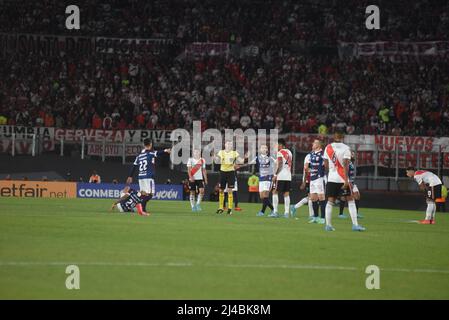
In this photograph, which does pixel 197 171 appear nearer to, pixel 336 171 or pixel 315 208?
pixel 315 208

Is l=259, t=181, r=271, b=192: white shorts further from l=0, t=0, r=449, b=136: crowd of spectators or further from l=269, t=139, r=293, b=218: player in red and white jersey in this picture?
l=0, t=0, r=449, b=136: crowd of spectators

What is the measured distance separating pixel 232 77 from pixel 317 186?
24.2 metres

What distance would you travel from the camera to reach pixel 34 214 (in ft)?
77.2

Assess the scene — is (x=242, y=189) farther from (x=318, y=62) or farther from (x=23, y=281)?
(x=23, y=281)

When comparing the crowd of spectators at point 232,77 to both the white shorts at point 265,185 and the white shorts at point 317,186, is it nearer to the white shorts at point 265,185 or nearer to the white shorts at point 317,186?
the white shorts at point 265,185

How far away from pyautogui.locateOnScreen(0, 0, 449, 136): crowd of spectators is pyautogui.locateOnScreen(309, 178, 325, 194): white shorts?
1644cm

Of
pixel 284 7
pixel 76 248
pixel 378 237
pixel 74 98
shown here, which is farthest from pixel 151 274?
pixel 284 7

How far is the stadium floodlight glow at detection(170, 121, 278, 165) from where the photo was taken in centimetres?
3938

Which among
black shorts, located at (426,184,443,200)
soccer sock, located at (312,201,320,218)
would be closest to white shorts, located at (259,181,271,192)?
soccer sock, located at (312,201,320,218)

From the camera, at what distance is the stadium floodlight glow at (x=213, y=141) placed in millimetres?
39375

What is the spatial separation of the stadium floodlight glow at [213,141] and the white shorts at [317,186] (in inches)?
532

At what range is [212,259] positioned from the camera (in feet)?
47.0

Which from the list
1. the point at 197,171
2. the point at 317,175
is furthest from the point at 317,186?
the point at 197,171

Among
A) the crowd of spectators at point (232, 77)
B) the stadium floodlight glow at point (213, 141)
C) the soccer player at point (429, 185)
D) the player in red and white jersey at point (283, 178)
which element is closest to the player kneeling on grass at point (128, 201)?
the player in red and white jersey at point (283, 178)
